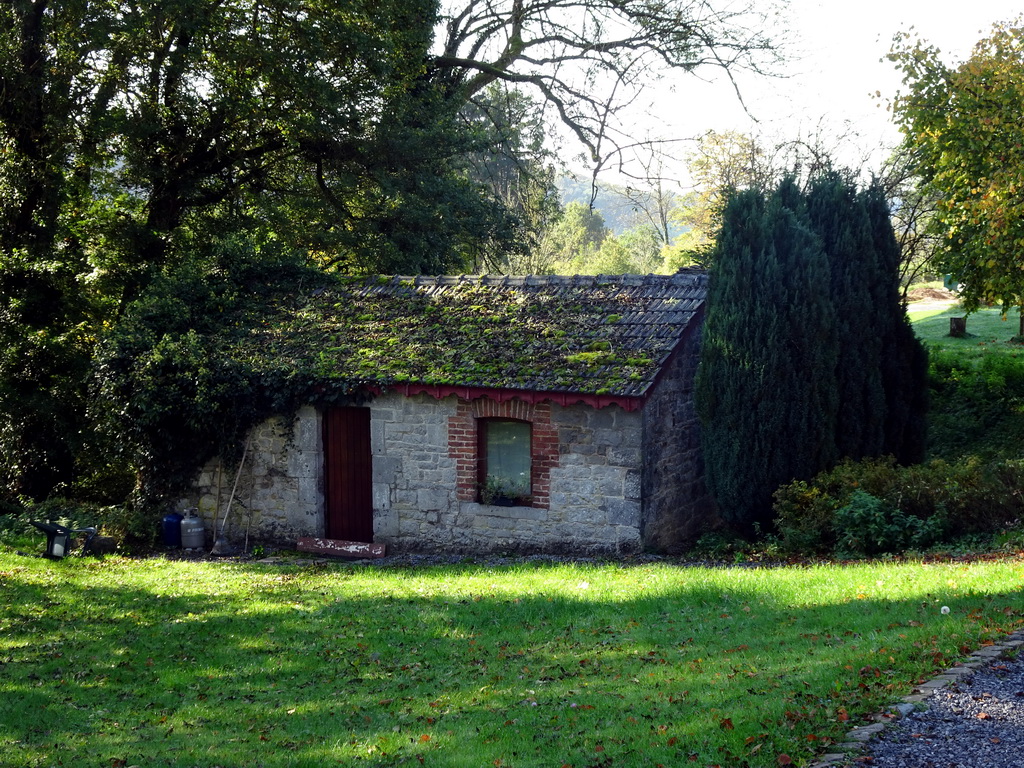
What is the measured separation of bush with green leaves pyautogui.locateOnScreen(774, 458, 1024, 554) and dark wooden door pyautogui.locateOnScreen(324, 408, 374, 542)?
21.2 ft

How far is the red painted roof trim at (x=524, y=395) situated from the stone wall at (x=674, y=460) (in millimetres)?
540

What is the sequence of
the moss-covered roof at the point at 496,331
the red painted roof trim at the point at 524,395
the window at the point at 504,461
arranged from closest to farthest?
the red painted roof trim at the point at 524,395 → the moss-covered roof at the point at 496,331 → the window at the point at 504,461

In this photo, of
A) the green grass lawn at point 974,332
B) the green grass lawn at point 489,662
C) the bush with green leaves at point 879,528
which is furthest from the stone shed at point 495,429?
the green grass lawn at point 974,332

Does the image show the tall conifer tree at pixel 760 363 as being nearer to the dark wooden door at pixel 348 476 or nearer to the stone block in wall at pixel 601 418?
the stone block in wall at pixel 601 418

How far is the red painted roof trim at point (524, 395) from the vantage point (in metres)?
12.3

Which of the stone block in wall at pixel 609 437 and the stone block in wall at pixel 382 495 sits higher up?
the stone block in wall at pixel 609 437

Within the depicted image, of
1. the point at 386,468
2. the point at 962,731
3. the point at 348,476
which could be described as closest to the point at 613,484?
the point at 386,468

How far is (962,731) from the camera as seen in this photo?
529cm

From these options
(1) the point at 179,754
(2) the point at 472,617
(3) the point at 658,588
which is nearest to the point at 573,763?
(1) the point at 179,754

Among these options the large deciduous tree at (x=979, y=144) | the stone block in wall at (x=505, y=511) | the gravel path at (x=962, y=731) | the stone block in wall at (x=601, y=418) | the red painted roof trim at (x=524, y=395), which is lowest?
the gravel path at (x=962, y=731)

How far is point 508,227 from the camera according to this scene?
78.3ft

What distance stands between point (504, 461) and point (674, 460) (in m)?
2.58

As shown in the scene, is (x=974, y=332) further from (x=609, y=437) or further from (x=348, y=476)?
(x=348, y=476)

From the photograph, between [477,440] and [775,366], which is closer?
[775,366]
